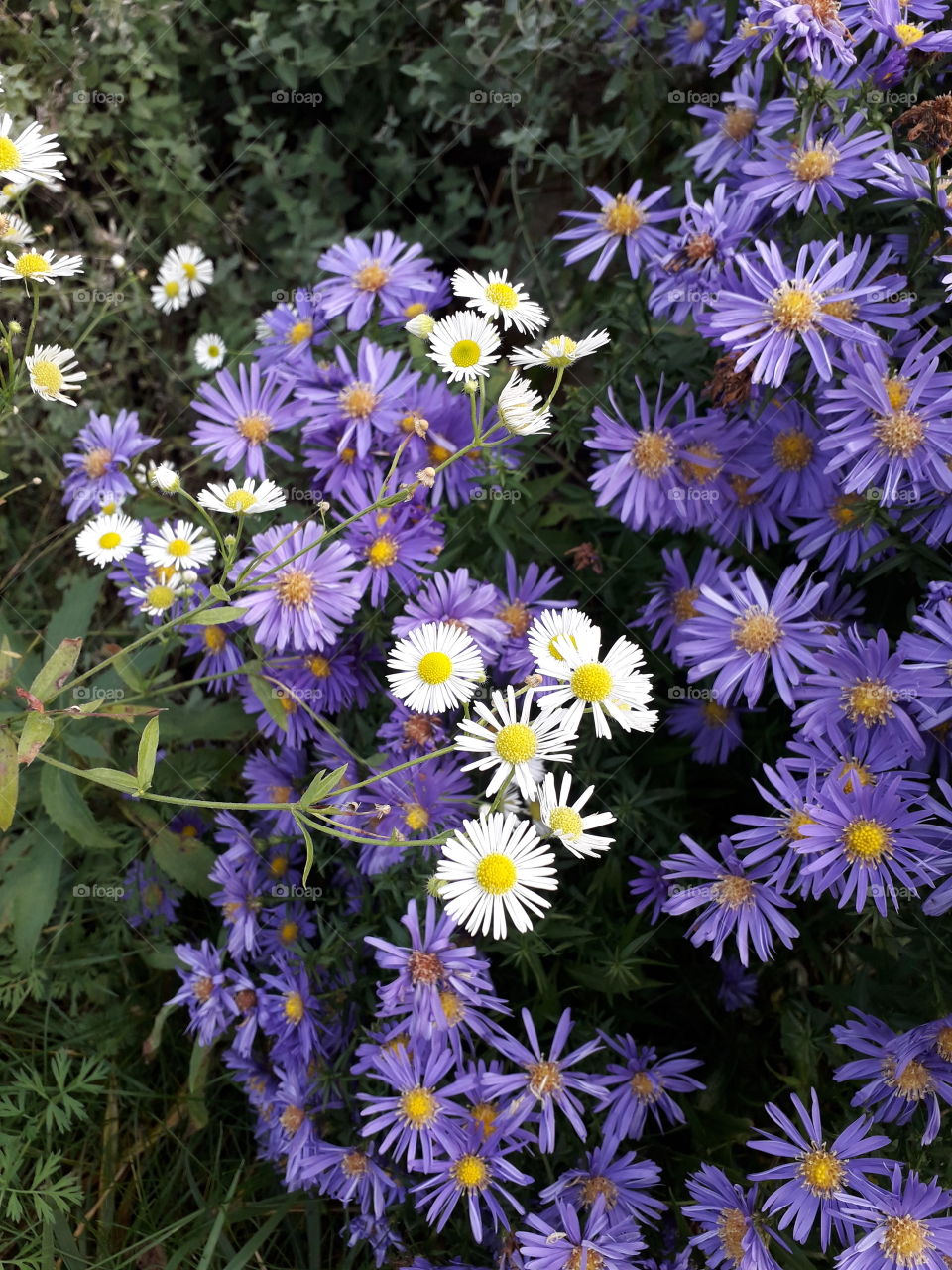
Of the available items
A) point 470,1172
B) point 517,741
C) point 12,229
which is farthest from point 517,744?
point 12,229

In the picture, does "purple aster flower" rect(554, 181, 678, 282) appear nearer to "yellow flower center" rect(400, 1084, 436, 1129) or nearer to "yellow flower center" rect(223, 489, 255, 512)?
"yellow flower center" rect(223, 489, 255, 512)

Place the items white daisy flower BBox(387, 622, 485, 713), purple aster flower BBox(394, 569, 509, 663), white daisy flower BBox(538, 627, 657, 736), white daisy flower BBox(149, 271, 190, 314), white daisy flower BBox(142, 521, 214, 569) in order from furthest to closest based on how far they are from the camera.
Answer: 1. white daisy flower BBox(149, 271, 190, 314)
2. white daisy flower BBox(142, 521, 214, 569)
3. purple aster flower BBox(394, 569, 509, 663)
4. white daisy flower BBox(387, 622, 485, 713)
5. white daisy flower BBox(538, 627, 657, 736)

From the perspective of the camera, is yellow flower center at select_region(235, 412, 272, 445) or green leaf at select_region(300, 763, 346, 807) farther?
yellow flower center at select_region(235, 412, 272, 445)

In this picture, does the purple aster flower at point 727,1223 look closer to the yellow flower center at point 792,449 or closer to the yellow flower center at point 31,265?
the yellow flower center at point 792,449

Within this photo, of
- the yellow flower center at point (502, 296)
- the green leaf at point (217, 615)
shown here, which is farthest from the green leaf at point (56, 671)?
the yellow flower center at point (502, 296)

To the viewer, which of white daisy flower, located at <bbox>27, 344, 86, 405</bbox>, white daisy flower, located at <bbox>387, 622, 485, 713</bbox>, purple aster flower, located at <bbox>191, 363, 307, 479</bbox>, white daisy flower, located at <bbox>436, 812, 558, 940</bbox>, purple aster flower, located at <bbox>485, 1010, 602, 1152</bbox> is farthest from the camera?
purple aster flower, located at <bbox>191, 363, 307, 479</bbox>

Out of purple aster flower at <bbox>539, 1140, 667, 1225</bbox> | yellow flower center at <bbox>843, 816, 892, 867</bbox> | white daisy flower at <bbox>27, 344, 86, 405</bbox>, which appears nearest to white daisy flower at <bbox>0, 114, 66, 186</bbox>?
white daisy flower at <bbox>27, 344, 86, 405</bbox>

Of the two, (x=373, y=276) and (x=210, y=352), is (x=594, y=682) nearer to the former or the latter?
(x=373, y=276)
